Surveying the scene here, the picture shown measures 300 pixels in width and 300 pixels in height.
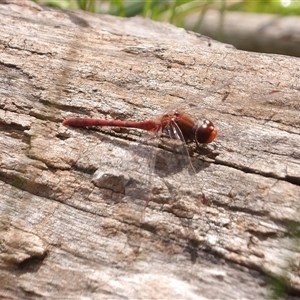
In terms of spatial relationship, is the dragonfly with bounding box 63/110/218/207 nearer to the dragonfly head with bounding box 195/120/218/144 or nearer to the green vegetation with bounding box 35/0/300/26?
the dragonfly head with bounding box 195/120/218/144

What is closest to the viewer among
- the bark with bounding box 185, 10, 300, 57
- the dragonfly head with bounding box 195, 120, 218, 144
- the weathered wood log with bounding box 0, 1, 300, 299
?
the weathered wood log with bounding box 0, 1, 300, 299

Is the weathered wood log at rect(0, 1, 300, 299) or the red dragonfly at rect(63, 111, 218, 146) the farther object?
the red dragonfly at rect(63, 111, 218, 146)

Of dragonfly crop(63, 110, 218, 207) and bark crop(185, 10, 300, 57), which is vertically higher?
bark crop(185, 10, 300, 57)

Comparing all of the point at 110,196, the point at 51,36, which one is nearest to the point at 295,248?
the point at 110,196

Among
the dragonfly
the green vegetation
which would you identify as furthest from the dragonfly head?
the green vegetation

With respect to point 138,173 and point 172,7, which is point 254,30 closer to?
point 172,7

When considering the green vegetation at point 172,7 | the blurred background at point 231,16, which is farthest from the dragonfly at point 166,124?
the green vegetation at point 172,7
